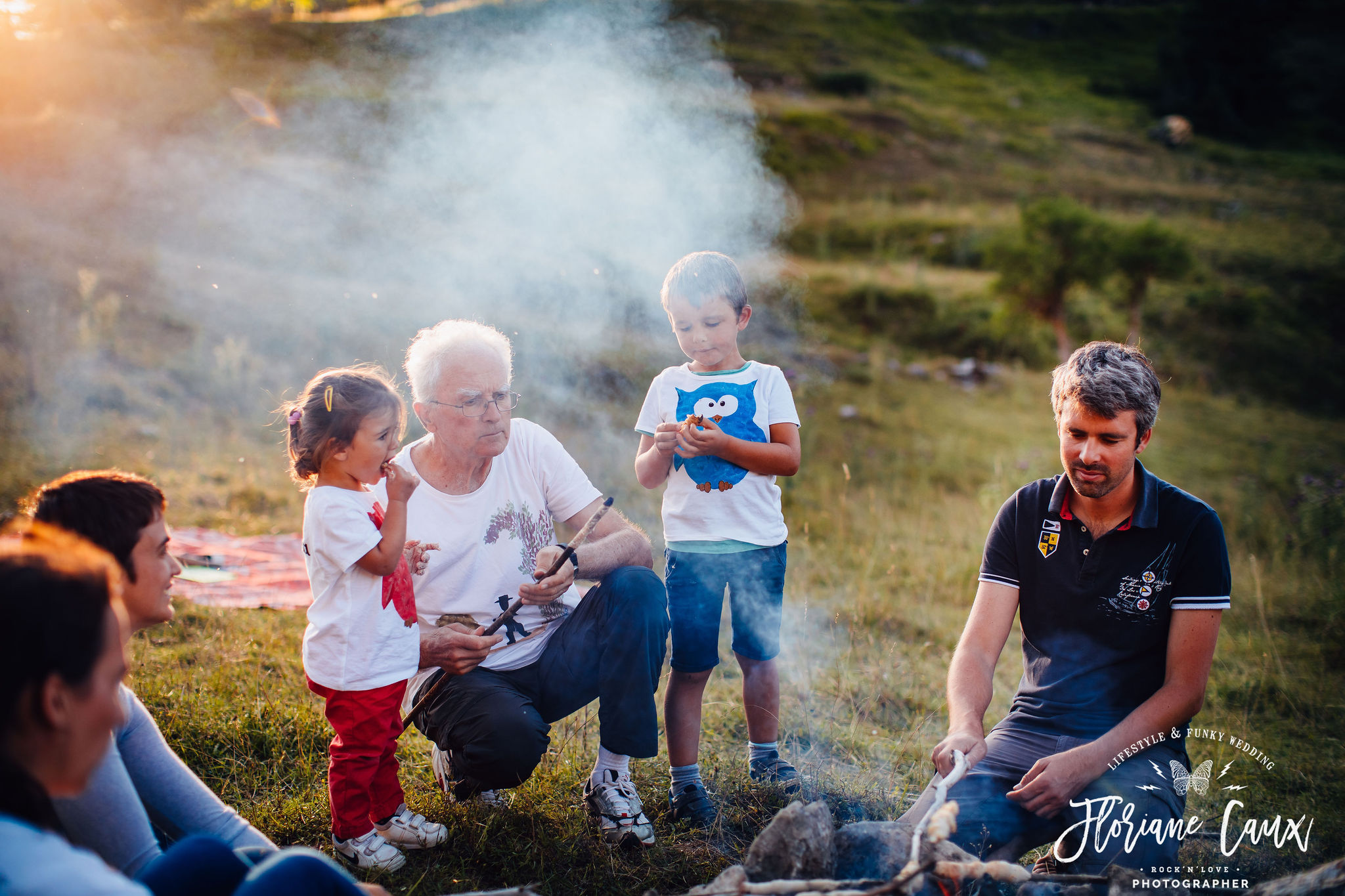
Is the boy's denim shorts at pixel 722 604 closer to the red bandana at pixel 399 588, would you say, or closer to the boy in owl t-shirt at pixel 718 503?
the boy in owl t-shirt at pixel 718 503

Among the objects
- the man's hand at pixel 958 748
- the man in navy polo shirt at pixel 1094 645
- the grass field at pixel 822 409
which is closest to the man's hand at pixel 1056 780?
the man in navy polo shirt at pixel 1094 645

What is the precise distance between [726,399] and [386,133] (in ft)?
40.9

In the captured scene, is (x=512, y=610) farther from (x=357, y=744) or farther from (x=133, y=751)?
(x=133, y=751)

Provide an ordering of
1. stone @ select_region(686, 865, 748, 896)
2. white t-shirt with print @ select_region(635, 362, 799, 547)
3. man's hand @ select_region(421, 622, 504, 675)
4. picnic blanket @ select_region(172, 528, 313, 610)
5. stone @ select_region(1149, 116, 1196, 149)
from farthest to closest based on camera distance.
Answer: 1. stone @ select_region(1149, 116, 1196, 149)
2. picnic blanket @ select_region(172, 528, 313, 610)
3. white t-shirt with print @ select_region(635, 362, 799, 547)
4. man's hand @ select_region(421, 622, 504, 675)
5. stone @ select_region(686, 865, 748, 896)

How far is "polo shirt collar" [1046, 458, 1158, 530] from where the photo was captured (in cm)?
217

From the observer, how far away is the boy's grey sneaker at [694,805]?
2514mm

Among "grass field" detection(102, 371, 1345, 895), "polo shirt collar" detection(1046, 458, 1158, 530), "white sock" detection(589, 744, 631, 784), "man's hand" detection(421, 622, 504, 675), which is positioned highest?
"polo shirt collar" detection(1046, 458, 1158, 530)

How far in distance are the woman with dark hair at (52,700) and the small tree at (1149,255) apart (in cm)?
1510

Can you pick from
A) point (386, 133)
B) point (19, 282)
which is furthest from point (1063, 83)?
point (19, 282)

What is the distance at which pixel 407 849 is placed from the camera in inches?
93.6

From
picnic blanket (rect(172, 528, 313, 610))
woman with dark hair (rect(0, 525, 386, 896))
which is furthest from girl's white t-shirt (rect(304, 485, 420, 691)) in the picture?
picnic blanket (rect(172, 528, 313, 610))

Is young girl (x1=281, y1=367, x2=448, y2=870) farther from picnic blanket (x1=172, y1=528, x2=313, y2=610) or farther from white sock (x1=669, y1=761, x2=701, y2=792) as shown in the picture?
picnic blanket (x1=172, y1=528, x2=313, y2=610)

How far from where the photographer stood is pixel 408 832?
2.35 m

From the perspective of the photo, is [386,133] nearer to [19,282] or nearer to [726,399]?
[19,282]
